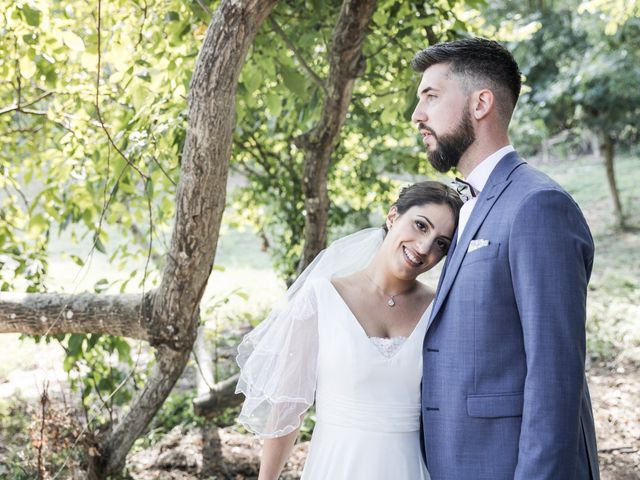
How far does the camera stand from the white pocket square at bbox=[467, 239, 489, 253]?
5.54 ft

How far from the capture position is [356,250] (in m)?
2.51

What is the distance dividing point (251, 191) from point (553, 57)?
815 centimetres

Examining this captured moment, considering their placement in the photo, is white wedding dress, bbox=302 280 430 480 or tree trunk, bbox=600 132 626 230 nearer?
white wedding dress, bbox=302 280 430 480

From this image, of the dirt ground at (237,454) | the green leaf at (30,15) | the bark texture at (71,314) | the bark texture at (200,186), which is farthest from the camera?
the dirt ground at (237,454)

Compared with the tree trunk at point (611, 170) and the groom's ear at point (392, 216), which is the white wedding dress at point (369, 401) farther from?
the tree trunk at point (611, 170)

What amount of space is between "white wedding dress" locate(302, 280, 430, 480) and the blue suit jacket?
176 millimetres

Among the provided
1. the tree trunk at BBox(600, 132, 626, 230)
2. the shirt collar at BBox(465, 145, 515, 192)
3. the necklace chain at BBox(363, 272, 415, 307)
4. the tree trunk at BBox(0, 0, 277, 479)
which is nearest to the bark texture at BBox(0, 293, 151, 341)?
the tree trunk at BBox(0, 0, 277, 479)

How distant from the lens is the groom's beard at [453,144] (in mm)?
1853

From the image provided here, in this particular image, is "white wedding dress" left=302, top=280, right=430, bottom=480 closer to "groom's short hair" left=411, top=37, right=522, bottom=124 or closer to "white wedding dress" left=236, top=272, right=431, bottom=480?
"white wedding dress" left=236, top=272, right=431, bottom=480

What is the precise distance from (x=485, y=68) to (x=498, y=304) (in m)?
0.66

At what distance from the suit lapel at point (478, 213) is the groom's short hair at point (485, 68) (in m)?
0.16

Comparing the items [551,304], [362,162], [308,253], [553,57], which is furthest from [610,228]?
[551,304]

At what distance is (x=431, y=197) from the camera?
207 cm

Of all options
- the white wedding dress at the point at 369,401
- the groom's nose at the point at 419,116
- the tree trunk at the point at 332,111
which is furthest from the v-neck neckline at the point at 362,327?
the tree trunk at the point at 332,111
